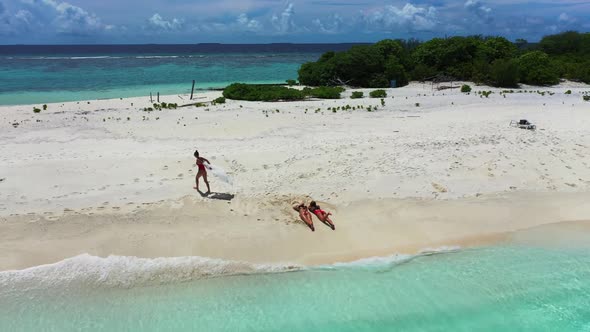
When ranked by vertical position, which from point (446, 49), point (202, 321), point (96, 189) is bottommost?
point (202, 321)

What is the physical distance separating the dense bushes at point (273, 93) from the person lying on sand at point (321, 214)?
17.3 meters

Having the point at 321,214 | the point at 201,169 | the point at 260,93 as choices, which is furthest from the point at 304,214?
the point at 260,93

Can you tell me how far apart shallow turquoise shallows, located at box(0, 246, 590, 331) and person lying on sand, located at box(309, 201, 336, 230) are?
161 cm

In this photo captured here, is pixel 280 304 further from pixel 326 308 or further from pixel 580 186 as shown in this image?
pixel 580 186

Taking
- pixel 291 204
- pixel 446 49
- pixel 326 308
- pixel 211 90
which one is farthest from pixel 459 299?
pixel 446 49

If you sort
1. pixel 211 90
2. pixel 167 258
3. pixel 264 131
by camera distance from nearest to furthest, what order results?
pixel 167 258 → pixel 264 131 → pixel 211 90

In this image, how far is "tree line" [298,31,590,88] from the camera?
38062 mm

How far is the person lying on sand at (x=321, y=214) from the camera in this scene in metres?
11.3

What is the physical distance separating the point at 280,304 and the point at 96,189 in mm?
6889

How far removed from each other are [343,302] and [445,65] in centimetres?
3950

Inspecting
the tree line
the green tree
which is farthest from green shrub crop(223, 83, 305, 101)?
the green tree

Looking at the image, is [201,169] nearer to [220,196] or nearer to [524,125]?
[220,196]

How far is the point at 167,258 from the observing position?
1002cm

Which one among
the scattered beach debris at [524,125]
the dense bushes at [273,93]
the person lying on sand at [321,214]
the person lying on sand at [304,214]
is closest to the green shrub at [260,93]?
the dense bushes at [273,93]
